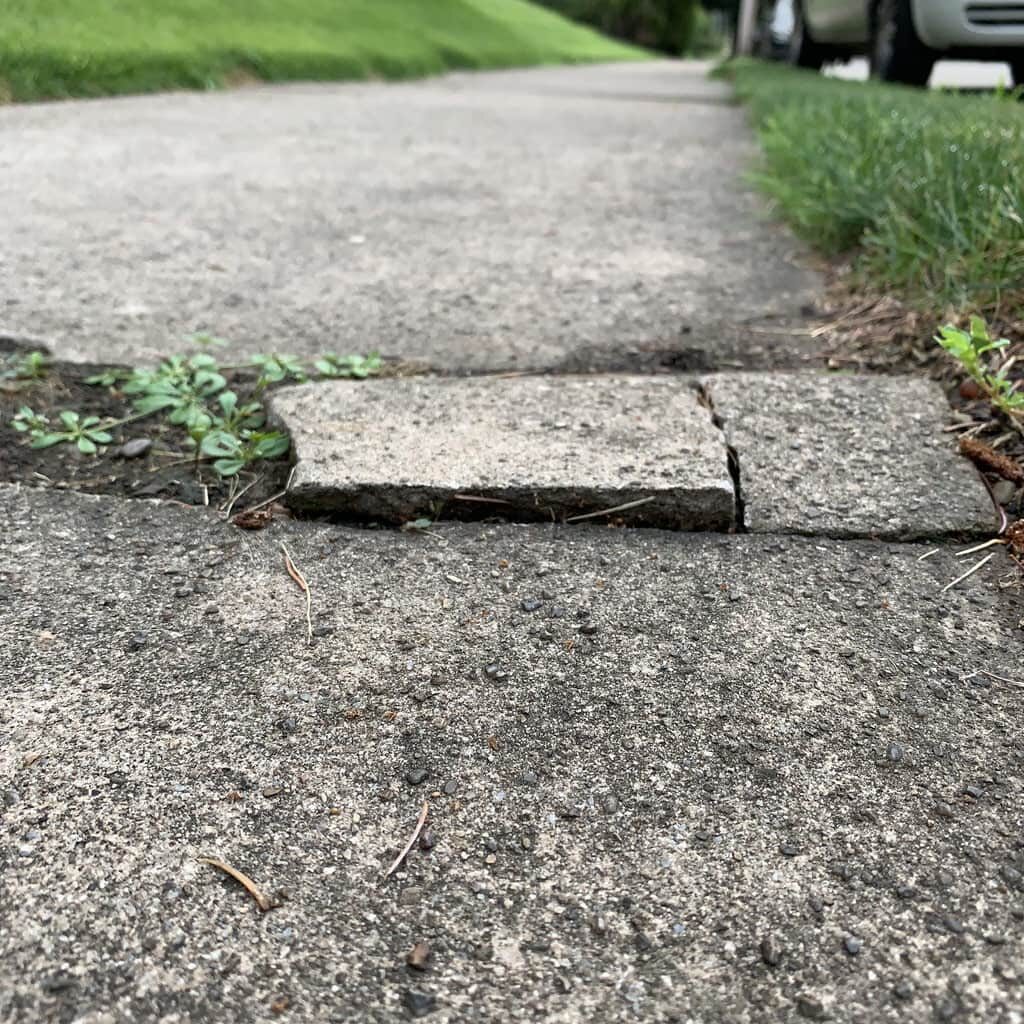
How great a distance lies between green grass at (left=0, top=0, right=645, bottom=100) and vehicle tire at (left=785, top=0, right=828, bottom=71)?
138 inches

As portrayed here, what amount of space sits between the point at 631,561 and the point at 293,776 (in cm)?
56

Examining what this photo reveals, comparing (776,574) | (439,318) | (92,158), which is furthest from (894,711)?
(92,158)

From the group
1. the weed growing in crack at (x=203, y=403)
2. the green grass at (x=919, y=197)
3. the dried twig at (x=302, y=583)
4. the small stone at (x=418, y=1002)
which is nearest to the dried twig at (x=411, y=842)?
the small stone at (x=418, y=1002)

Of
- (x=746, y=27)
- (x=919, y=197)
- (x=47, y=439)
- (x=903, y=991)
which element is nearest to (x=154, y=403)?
(x=47, y=439)

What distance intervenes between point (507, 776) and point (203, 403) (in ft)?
3.36

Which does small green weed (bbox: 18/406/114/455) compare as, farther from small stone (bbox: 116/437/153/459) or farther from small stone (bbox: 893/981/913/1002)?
small stone (bbox: 893/981/913/1002)

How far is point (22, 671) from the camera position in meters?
1.08

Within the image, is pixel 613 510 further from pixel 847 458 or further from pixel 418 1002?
pixel 418 1002

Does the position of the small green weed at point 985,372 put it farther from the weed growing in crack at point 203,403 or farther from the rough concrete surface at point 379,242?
the weed growing in crack at point 203,403

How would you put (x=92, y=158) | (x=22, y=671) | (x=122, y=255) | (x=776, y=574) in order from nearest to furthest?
(x=22, y=671), (x=776, y=574), (x=122, y=255), (x=92, y=158)

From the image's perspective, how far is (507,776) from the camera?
0.96 m

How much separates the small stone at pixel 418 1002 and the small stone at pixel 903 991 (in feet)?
1.18

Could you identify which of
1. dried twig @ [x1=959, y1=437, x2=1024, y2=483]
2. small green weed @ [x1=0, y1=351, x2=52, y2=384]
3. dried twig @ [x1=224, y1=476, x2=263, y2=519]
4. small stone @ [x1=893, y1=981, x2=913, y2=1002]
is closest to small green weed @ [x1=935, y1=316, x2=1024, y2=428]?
dried twig @ [x1=959, y1=437, x2=1024, y2=483]

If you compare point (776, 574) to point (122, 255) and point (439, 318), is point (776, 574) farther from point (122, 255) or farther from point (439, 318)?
point (122, 255)
